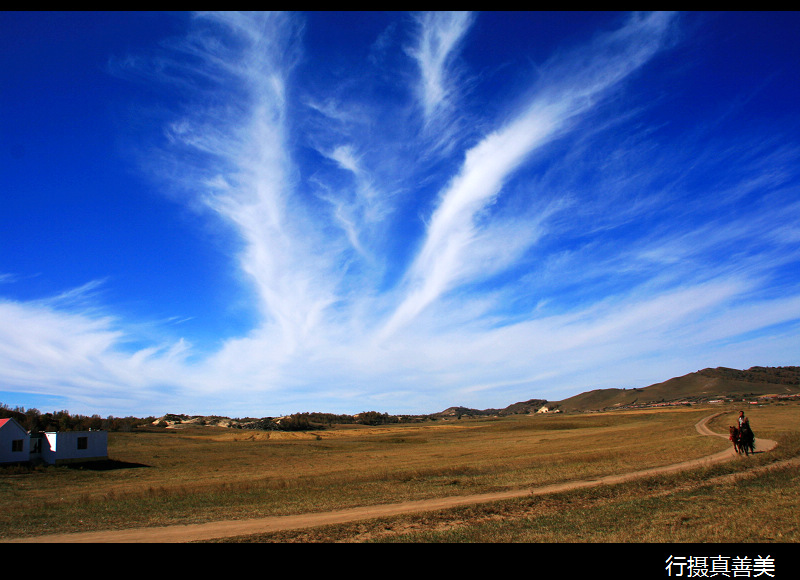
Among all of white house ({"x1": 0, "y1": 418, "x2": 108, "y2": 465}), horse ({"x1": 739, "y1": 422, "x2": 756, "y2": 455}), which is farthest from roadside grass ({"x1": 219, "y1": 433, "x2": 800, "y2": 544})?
white house ({"x1": 0, "y1": 418, "x2": 108, "y2": 465})

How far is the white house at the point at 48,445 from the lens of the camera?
46188mm

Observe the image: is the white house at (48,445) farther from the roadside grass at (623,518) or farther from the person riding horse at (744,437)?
the person riding horse at (744,437)

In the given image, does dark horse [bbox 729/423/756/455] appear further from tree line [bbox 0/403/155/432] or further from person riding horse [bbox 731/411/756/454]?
tree line [bbox 0/403/155/432]

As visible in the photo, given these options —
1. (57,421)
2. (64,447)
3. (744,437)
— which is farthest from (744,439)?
(57,421)

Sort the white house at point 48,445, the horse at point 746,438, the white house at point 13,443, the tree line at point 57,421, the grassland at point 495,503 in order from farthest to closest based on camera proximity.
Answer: the tree line at point 57,421, the white house at point 48,445, the white house at point 13,443, the horse at point 746,438, the grassland at point 495,503

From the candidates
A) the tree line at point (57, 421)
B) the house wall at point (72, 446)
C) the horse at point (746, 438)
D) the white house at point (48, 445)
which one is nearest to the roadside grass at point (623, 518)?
the horse at point (746, 438)

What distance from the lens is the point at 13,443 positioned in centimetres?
4650

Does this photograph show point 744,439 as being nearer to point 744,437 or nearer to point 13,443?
point 744,437

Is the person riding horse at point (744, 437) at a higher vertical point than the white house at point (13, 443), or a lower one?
lower

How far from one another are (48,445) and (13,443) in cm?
349

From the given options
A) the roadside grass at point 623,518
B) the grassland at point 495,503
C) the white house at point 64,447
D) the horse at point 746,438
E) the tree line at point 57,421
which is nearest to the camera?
the roadside grass at point 623,518

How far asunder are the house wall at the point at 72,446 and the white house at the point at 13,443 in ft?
6.08
